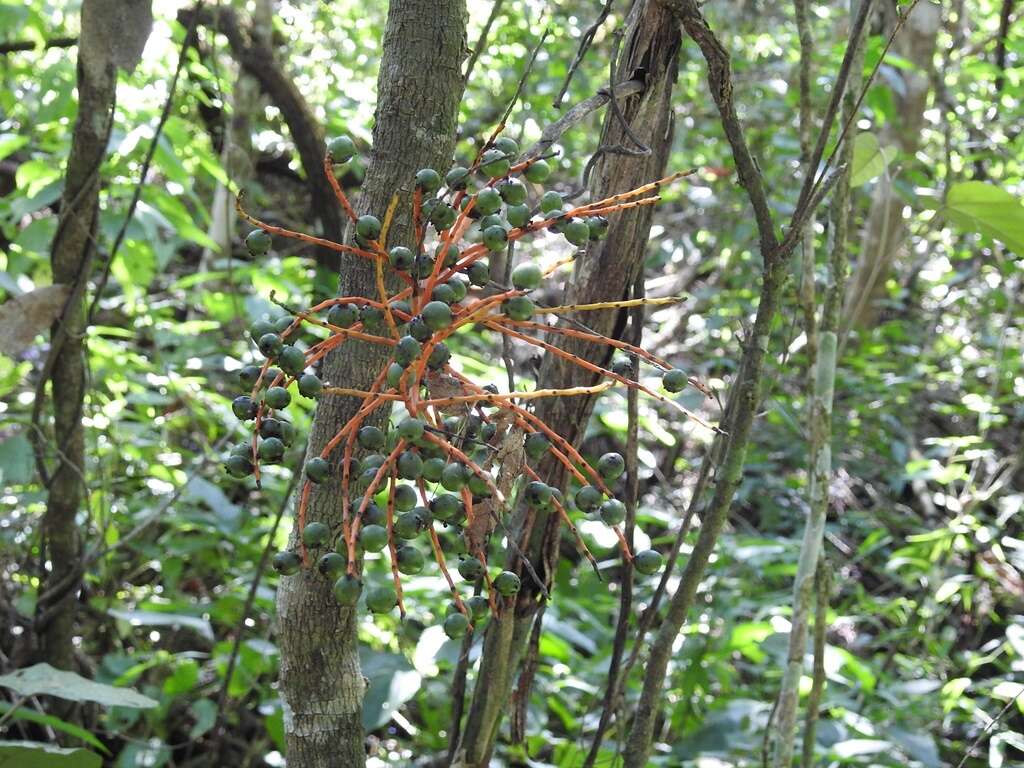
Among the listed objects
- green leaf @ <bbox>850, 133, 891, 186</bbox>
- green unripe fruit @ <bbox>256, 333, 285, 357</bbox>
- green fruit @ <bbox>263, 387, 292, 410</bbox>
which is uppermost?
green leaf @ <bbox>850, 133, 891, 186</bbox>

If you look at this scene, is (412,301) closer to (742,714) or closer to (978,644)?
(742,714)

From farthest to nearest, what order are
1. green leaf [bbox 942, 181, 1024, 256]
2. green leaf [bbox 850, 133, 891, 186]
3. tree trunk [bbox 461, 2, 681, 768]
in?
green leaf [bbox 850, 133, 891, 186]
green leaf [bbox 942, 181, 1024, 256]
tree trunk [bbox 461, 2, 681, 768]

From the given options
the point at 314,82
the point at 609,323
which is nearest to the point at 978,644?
the point at 609,323

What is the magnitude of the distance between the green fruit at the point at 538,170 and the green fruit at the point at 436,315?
162mm

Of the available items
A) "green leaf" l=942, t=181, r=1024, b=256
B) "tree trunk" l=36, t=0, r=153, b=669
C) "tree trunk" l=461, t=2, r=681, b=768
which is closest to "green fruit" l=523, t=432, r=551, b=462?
"tree trunk" l=461, t=2, r=681, b=768

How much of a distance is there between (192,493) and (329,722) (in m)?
1.24

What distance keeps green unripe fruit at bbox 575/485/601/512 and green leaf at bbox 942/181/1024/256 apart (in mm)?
649

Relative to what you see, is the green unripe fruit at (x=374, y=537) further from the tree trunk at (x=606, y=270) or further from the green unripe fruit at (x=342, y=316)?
the tree trunk at (x=606, y=270)

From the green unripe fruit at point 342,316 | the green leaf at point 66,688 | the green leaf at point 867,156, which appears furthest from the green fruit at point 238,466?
the green leaf at point 867,156

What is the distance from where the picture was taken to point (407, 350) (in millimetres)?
541

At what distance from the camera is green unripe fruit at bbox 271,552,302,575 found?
637mm

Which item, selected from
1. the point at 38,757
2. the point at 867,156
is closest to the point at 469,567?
the point at 38,757

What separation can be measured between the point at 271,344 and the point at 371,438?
0.09 m

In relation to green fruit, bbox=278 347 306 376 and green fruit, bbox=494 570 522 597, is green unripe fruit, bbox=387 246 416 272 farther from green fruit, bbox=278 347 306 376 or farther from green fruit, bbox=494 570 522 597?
green fruit, bbox=494 570 522 597
